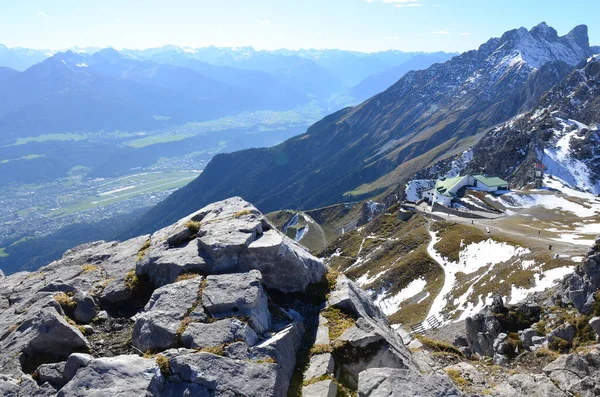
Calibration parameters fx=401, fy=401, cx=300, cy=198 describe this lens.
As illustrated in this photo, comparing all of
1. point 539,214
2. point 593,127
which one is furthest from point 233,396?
point 593,127

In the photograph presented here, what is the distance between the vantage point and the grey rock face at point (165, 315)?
14.4 meters

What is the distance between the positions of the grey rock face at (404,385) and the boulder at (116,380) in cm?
646

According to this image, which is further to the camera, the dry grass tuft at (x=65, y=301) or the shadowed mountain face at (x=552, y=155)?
the shadowed mountain face at (x=552, y=155)

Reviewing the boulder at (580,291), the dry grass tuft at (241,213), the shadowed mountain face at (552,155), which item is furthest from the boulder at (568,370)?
the shadowed mountain face at (552,155)

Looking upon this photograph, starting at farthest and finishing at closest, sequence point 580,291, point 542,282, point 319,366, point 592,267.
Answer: point 542,282
point 592,267
point 580,291
point 319,366

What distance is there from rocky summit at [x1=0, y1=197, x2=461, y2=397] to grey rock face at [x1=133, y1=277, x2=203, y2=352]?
0.05m

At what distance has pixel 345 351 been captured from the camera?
1548 cm

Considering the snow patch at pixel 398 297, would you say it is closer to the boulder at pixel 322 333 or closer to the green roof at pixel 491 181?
the boulder at pixel 322 333

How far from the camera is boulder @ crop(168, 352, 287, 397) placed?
12.4 m

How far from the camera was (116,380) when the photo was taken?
11.9 meters

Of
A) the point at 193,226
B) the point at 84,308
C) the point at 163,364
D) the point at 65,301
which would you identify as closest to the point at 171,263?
the point at 193,226

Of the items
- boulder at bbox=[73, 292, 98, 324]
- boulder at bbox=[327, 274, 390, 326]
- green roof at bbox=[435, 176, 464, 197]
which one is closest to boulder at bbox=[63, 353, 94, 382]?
boulder at bbox=[73, 292, 98, 324]

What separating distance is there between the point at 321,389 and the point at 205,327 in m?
4.65

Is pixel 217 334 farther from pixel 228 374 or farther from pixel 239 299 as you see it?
pixel 228 374
